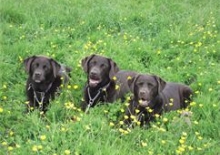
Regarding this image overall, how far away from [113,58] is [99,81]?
4.10 feet

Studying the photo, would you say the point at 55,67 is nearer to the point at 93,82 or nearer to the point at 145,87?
the point at 93,82

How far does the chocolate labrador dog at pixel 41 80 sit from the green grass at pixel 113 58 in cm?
19

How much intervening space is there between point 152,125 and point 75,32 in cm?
361

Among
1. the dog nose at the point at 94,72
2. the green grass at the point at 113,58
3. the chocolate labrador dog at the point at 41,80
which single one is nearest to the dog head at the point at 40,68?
the chocolate labrador dog at the point at 41,80

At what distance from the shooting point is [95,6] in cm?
920

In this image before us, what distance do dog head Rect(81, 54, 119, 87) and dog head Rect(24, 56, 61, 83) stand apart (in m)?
0.40

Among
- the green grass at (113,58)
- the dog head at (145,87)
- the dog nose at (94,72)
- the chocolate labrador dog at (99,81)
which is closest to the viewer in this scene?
the green grass at (113,58)

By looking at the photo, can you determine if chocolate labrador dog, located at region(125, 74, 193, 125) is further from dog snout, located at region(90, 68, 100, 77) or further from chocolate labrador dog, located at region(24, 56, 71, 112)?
chocolate labrador dog, located at region(24, 56, 71, 112)

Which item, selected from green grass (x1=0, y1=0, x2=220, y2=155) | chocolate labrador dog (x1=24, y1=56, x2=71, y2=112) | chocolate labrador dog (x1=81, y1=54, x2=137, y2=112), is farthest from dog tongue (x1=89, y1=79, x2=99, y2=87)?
chocolate labrador dog (x1=24, y1=56, x2=71, y2=112)

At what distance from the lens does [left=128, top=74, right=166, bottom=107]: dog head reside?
4953 millimetres

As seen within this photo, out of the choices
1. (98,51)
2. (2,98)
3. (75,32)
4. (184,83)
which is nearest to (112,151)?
(2,98)

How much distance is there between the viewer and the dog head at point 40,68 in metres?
5.42

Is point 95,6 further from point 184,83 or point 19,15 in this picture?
point 184,83

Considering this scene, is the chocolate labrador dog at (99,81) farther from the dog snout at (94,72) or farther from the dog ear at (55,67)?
the dog ear at (55,67)
